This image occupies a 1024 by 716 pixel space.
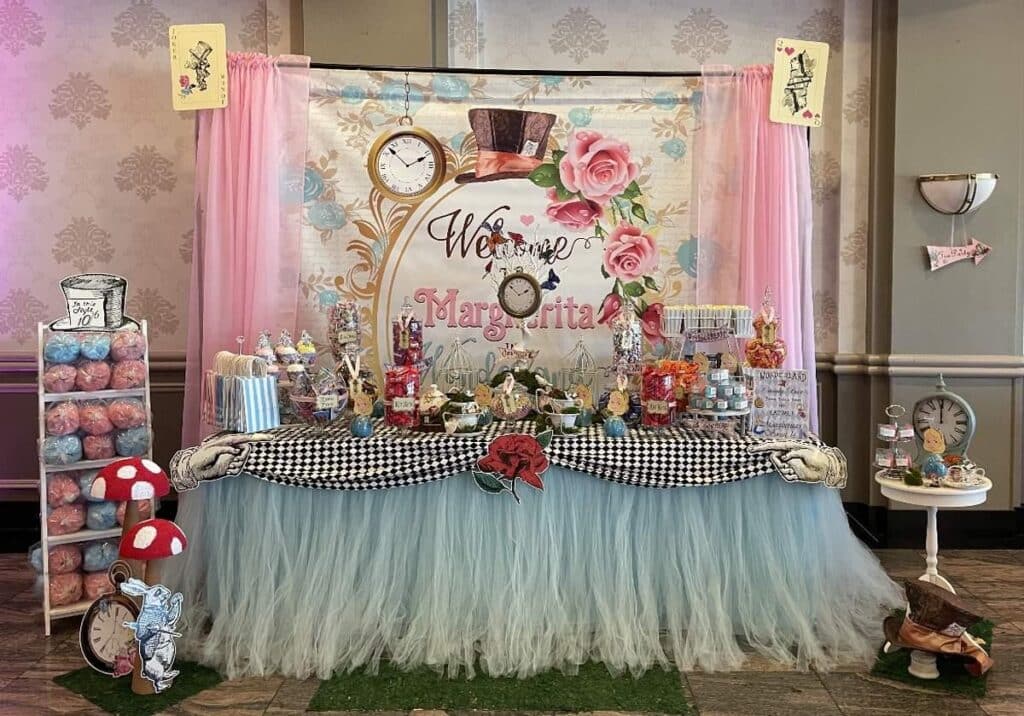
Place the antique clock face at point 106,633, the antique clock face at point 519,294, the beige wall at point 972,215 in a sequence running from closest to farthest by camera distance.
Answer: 1. the antique clock face at point 106,633
2. the antique clock face at point 519,294
3. the beige wall at point 972,215

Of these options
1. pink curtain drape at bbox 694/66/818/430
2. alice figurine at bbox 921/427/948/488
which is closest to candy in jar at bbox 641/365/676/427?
pink curtain drape at bbox 694/66/818/430

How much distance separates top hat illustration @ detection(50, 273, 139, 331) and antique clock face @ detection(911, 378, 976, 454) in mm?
3321

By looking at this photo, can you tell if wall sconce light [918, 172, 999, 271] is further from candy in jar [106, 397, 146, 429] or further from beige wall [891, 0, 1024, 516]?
candy in jar [106, 397, 146, 429]

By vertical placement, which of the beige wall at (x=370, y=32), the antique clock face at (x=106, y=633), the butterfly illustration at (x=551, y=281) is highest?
the beige wall at (x=370, y=32)

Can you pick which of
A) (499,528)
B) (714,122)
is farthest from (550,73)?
(499,528)

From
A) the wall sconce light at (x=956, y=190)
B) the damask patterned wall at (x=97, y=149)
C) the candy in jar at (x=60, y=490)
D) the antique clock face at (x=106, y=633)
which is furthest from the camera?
the damask patterned wall at (x=97, y=149)

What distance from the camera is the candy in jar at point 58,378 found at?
124 inches

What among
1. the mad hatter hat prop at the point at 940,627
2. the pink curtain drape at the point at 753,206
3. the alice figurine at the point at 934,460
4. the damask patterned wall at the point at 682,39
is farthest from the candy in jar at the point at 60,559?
the alice figurine at the point at 934,460

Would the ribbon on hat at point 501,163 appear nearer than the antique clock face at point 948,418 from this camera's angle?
No

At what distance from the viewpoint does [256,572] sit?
2.90 metres

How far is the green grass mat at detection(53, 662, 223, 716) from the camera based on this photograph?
2553mm

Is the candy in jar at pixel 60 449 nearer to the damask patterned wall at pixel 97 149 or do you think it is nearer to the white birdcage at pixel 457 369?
the damask patterned wall at pixel 97 149

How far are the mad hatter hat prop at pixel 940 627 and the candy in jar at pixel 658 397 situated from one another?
3.44 ft

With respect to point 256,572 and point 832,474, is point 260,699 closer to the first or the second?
point 256,572
